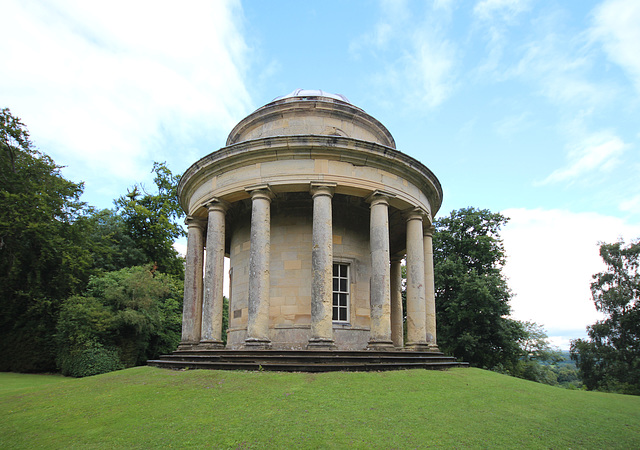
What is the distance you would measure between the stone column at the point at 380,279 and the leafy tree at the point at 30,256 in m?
23.0

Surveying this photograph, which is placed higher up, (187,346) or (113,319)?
(113,319)

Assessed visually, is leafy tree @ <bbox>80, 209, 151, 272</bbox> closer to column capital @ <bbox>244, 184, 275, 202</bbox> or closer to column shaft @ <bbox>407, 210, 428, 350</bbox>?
→ column capital @ <bbox>244, 184, 275, 202</bbox>

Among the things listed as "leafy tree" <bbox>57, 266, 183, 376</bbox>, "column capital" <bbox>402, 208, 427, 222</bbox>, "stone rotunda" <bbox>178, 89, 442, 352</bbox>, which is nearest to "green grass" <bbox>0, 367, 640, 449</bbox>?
"stone rotunda" <bbox>178, 89, 442, 352</bbox>

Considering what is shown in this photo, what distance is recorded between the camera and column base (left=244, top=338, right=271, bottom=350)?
42.2 ft

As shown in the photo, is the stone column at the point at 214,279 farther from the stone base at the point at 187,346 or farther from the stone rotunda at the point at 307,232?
the stone base at the point at 187,346

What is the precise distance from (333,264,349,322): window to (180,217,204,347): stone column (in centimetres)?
557

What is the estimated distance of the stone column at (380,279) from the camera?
13.6m

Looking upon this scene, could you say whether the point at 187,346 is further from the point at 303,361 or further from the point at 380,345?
the point at 380,345

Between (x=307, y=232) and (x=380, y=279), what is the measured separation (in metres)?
3.91

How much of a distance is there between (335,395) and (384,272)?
19.2 ft

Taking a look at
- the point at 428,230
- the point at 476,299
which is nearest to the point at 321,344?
the point at 428,230

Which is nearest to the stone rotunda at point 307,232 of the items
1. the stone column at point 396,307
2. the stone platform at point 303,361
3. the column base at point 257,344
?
the column base at point 257,344

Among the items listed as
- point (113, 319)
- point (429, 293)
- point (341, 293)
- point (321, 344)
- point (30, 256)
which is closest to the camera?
point (321, 344)

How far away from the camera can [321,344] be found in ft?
41.4
